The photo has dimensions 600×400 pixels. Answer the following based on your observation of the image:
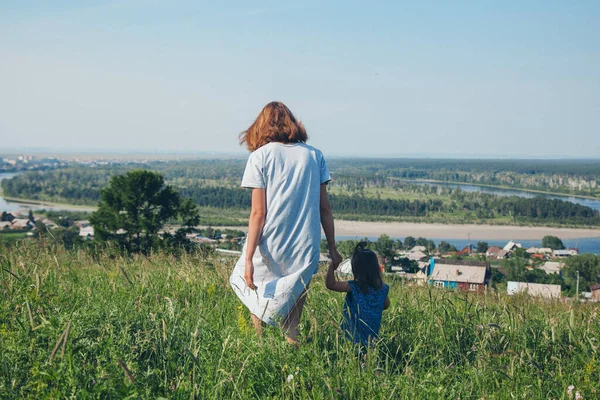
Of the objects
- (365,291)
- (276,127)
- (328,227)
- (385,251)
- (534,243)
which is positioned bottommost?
(534,243)

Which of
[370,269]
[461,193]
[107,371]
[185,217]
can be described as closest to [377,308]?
[370,269]

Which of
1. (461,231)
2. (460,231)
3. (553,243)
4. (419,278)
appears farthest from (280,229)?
(460,231)

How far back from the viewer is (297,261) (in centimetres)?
324

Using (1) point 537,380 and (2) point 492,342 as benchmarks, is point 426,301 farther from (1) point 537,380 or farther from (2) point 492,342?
(1) point 537,380

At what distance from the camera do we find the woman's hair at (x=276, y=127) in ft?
10.8

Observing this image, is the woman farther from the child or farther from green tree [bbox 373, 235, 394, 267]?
green tree [bbox 373, 235, 394, 267]

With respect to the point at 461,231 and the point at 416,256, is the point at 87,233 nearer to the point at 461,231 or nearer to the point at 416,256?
the point at 416,256

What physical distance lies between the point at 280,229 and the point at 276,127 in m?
0.60

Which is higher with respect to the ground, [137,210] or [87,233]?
[137,210]

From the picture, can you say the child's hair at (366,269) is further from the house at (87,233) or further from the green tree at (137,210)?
the house at (87,233)

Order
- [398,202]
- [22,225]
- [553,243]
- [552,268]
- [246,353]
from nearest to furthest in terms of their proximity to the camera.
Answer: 1. [246,353]
2. [552,268]
3. [22,225]
4. [553,243]
5. [398,202]

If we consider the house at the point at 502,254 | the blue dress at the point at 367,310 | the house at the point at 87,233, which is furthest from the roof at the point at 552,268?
the house at the point at 87,233

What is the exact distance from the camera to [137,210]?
23094 mm

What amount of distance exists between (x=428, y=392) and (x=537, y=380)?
0.69 meters
